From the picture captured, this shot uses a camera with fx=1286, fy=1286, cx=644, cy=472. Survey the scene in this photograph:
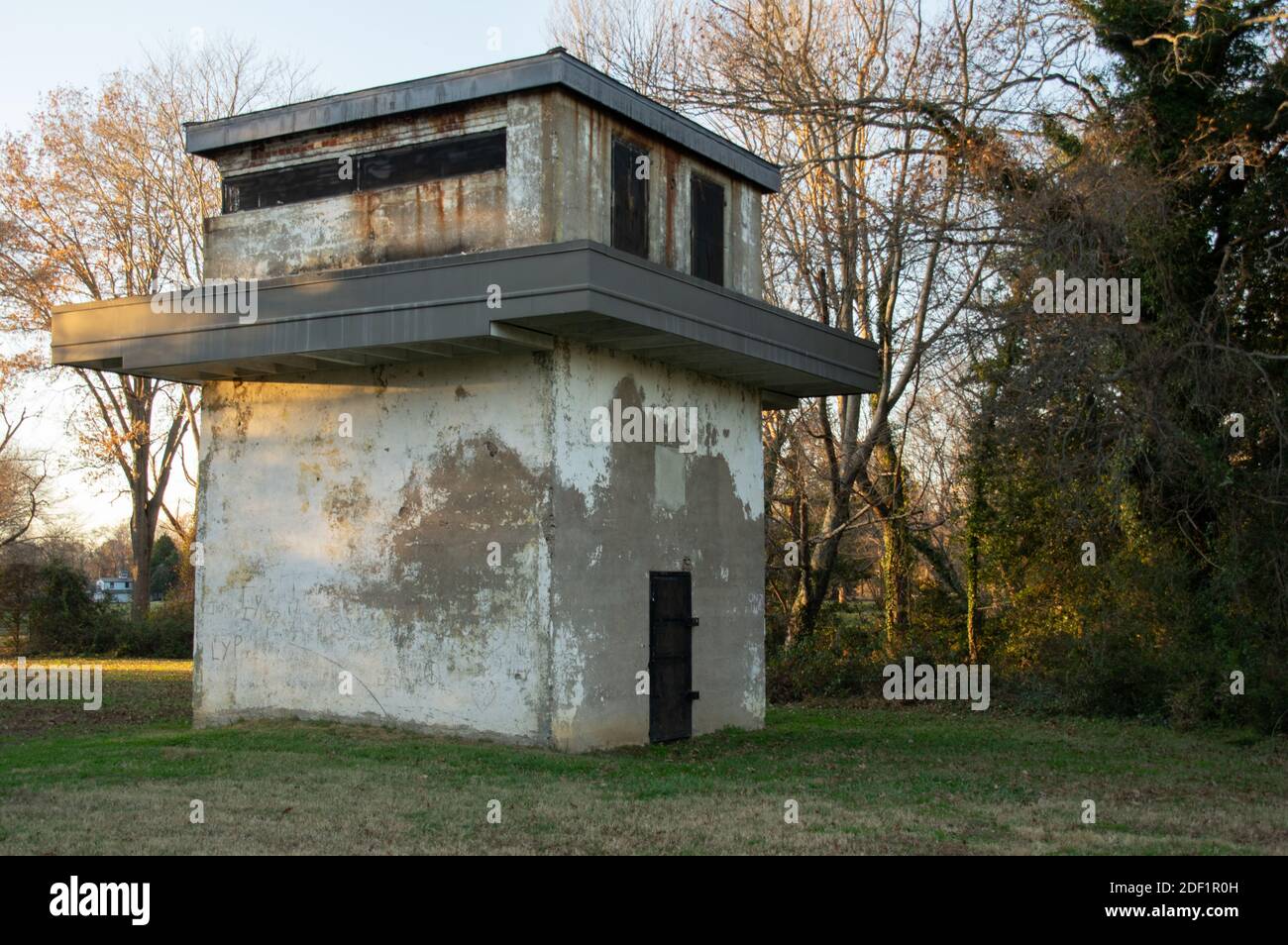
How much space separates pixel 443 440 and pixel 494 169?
3.38 metres

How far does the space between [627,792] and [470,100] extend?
860cm

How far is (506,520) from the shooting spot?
15.4 metres

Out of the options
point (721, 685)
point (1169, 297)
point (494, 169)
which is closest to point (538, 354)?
point (494, 169)

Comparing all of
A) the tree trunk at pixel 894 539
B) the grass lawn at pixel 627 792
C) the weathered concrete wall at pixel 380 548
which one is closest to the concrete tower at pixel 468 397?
the weathered concrete wall at pixel 380 548

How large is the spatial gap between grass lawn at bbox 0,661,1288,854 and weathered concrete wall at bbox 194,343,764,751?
2.15ft

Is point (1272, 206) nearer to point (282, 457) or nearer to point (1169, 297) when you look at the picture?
point (1169, 297)

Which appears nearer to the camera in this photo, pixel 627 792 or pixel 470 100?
pixel 627 792

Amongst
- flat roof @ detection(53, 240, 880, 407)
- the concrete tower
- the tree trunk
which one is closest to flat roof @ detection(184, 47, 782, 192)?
the concrete tower

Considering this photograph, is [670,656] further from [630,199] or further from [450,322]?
[630,199]

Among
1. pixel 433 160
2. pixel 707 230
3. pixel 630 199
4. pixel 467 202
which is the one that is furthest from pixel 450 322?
pixel 707 230

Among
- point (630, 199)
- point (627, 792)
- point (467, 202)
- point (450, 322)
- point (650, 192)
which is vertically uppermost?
point (650, 192)

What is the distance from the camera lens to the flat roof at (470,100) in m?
15.4

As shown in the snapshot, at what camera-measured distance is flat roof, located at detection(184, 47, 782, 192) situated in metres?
15.4

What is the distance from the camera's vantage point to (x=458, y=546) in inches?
618
